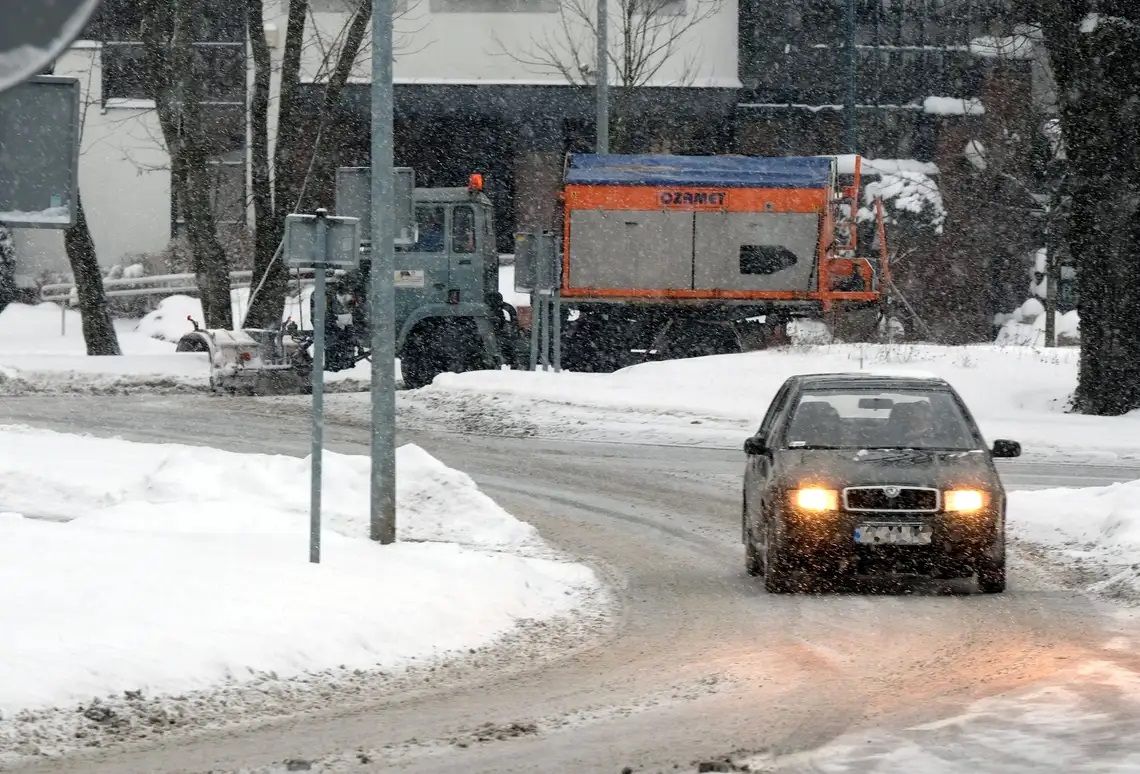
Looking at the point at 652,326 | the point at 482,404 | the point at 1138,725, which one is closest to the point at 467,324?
the point at 482,404

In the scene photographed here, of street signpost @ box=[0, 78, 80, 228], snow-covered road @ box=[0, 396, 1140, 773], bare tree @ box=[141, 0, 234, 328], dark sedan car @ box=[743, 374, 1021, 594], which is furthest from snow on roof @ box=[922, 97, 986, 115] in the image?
street signpost @ box=[0, 78, 80, 228]

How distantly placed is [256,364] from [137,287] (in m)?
18.4

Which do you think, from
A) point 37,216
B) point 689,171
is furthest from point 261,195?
point 37,216

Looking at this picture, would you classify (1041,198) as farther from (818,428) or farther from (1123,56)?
(818,428)

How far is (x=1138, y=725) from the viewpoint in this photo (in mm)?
7289

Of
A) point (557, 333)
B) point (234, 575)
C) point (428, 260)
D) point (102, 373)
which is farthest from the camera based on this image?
point (102, 373)

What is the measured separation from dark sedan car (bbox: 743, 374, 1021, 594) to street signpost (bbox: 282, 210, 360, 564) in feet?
9.48

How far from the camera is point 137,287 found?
44750 millimetres

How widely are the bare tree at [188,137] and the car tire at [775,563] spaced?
21313mm

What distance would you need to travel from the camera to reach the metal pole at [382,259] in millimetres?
12164

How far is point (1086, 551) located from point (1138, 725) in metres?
6.72

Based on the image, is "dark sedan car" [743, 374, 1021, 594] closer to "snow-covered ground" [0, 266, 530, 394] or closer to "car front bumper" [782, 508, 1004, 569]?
"car front bumper" [782, 508, 1004, 569]

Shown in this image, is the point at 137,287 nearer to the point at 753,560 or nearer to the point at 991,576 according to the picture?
the point at 753,560

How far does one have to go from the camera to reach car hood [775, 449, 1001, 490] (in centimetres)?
1159
